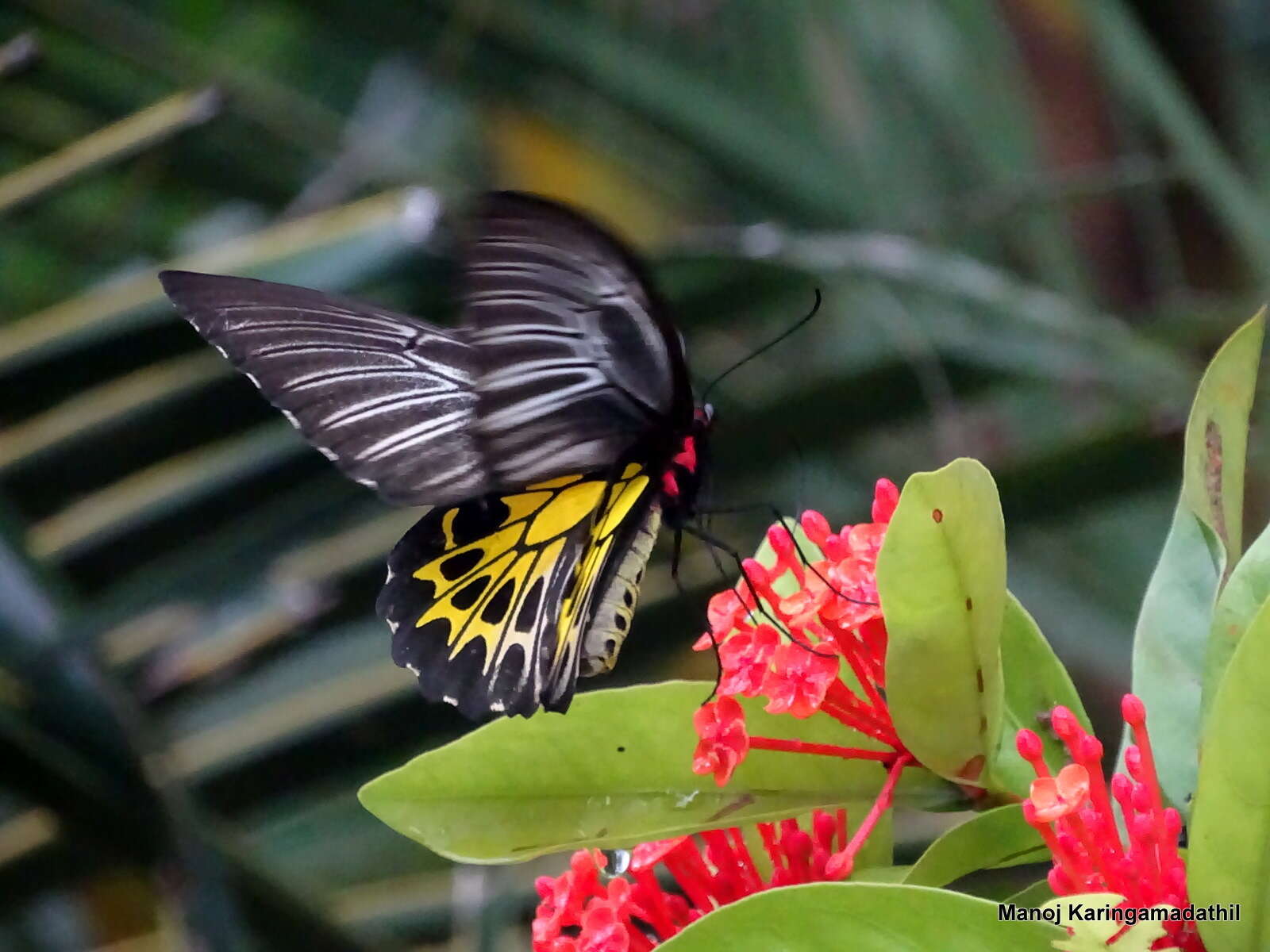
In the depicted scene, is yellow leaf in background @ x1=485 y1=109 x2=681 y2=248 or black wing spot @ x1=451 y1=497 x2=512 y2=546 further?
yellow leaf in background @ x1=485 y1=109 x2=681 y2=248

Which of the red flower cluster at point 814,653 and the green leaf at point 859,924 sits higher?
the red flower cluster at point 814,653

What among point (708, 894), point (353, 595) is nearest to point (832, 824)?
point (708, 894)

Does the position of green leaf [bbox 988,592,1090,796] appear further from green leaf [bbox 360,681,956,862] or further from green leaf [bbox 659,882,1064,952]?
green leaf [bbox 659,882,1064,952]

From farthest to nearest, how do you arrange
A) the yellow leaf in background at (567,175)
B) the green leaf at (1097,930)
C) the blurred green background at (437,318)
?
the yellow leaf in background at (567,175)
the blurred green background at (437,318)
the green leaf at (1097,930)

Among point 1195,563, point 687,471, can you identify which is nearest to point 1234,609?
point 1195,563

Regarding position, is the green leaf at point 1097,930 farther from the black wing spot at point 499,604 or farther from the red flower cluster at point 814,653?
the black wing spot at point 499,604

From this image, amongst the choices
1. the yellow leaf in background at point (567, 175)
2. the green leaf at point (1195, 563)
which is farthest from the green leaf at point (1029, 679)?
the yellow leaf in background at point (567, 175)

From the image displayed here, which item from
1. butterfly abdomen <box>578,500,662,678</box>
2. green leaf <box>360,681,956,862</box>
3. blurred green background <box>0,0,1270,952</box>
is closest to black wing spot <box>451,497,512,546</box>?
butterfly abdomen <box>578,500,662,678</box>

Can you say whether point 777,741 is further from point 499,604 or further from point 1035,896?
point 499,604

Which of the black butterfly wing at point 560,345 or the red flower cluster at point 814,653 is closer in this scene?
the red flower cluster at point 814,653
